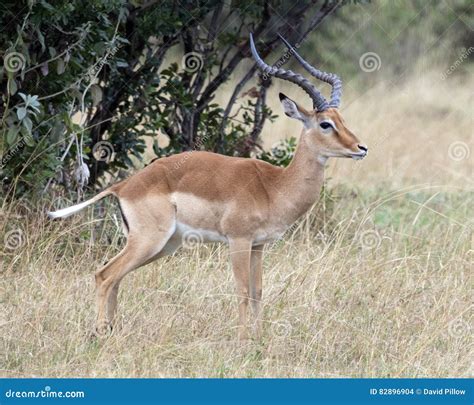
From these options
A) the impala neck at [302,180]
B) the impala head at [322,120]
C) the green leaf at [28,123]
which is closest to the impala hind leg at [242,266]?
the impala neck at [302,180]

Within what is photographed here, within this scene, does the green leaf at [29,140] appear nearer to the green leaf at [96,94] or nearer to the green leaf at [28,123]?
the green leaf at [28,123]

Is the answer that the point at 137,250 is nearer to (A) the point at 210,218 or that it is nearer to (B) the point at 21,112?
(A) the point at 210,218

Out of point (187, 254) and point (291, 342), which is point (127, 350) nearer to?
point (291, 342)

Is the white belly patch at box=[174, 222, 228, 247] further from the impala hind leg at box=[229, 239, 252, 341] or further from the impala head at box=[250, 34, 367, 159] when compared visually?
the impala head at box=[250, 34, 367, 159]

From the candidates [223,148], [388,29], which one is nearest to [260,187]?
[223,148]

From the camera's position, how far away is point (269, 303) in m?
5.56

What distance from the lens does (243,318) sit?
522cm

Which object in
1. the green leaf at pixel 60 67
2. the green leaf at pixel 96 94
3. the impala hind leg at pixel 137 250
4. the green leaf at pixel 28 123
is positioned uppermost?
the green leaf at pixel 60 67

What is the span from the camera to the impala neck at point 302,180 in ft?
17.7

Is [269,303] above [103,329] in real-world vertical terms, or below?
above

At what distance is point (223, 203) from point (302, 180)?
1.39ft

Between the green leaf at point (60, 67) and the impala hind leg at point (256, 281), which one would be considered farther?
the green leaf at point (60, 67)

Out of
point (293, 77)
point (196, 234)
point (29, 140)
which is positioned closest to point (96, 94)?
point (29, 140)

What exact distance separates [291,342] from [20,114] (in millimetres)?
1859
